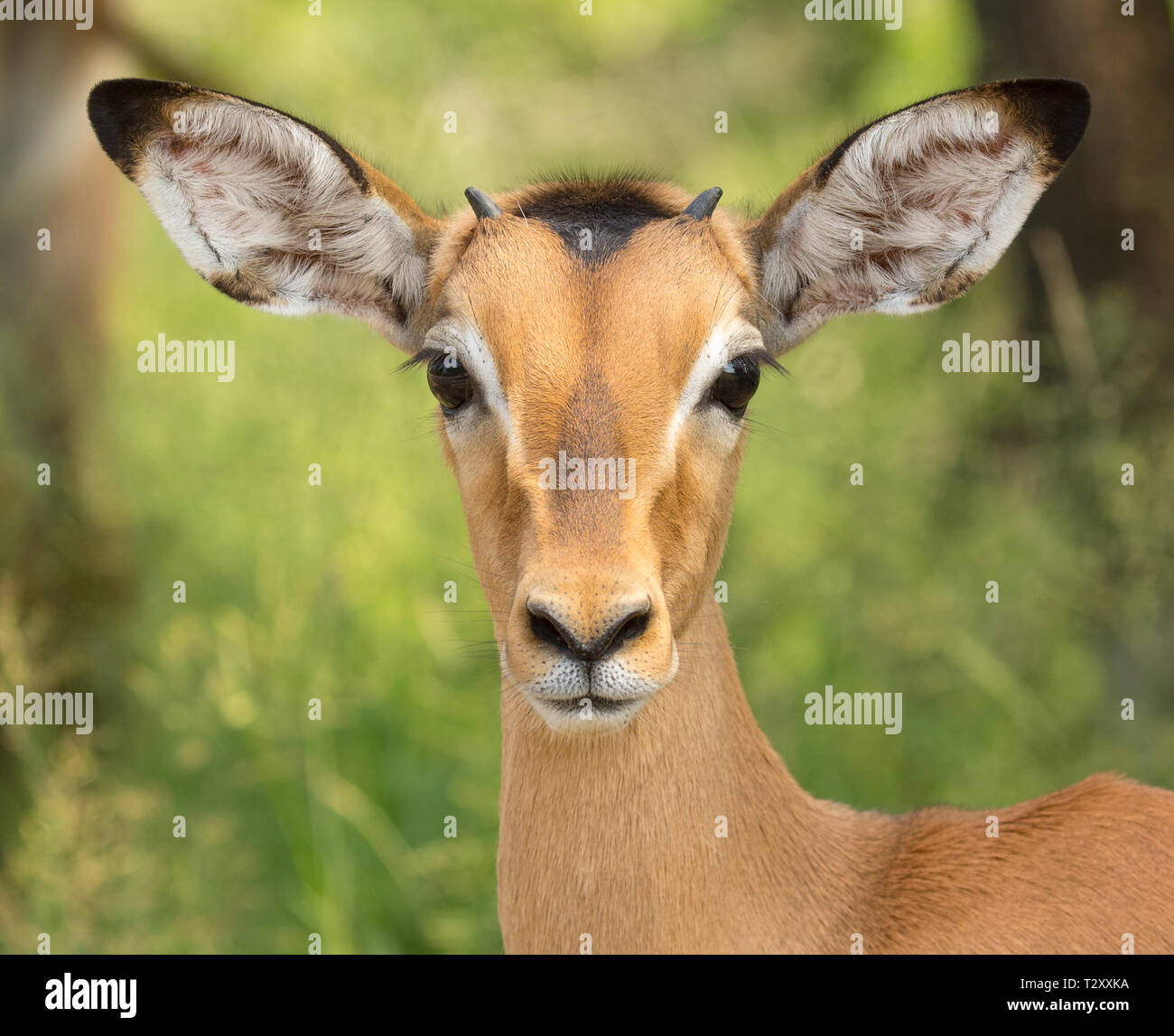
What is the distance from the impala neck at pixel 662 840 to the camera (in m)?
3.81

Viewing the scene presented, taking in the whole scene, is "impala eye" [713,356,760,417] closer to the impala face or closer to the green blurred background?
the impala face

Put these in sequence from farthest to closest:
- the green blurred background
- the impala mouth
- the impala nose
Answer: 1. the green blurred background
2. the impala mouth
3. the impala nose

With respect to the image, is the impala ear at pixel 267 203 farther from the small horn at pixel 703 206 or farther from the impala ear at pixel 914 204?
the impala ear at pixel 914 204

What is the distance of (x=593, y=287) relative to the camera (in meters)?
3.70

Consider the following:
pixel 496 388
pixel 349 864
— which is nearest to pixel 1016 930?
pixel 496 388

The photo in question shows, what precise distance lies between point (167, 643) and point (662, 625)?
3.26 m

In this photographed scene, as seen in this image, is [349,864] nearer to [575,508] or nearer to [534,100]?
[575,508]

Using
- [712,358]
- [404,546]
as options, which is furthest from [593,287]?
[404,546]

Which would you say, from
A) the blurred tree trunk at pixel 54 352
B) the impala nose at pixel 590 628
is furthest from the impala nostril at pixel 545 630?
the blurred tree trunk at pixel 54 352

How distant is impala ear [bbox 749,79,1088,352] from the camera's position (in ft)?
12.4

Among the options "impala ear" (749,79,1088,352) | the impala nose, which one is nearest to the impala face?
the impala nose

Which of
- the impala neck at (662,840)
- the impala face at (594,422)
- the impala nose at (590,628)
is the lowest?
the impala neck at (662,840)

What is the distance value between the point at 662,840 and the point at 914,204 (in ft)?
7.57

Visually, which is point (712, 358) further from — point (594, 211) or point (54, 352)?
point (54, 352)
